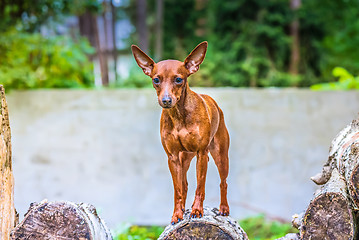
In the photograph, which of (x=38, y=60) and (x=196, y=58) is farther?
(x=38, y=60)

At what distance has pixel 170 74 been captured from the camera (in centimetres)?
157

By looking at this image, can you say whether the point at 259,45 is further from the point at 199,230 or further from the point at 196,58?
the point at 199,230

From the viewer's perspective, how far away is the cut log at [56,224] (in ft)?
5.43

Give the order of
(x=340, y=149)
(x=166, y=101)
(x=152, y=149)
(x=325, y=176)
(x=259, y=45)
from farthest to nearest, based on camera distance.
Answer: (x=259, y=45) < (x=152, y=149) < (x=325, y=176) < (x=340, y=149) < (x=166, y=101)

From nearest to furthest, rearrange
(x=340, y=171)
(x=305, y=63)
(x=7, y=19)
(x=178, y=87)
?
(x=178, y=87) < (x=340, y=171) < (x=7, y=19) < (x=305, y=63)

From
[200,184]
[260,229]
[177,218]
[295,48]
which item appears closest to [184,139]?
[200,184]

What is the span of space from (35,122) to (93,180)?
0.90 metres

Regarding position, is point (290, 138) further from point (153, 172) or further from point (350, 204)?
point (350, 204)

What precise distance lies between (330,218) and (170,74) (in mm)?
845

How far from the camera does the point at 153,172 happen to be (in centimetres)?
464

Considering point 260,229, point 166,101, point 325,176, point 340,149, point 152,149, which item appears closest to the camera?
point 166,101

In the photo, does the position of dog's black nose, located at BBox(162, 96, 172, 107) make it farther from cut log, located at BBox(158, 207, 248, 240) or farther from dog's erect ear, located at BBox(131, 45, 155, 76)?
cut log, located at BBox(158, 207, 248, 240)

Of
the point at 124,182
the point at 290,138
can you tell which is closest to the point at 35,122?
the point at 124,182

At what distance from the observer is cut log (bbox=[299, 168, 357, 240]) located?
163cm
